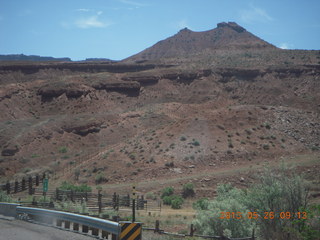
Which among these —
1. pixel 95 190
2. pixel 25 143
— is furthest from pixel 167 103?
pixel 95 190

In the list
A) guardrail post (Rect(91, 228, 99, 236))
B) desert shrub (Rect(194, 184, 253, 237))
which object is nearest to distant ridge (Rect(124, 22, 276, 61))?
desert shrub (Rect(194, 184, 253, 237))

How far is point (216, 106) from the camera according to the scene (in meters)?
58.3

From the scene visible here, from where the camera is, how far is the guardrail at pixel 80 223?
389 inches

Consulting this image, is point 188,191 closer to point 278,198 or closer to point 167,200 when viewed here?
point 167,200

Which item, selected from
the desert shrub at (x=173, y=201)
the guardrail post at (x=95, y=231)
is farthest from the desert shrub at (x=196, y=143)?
the guardrail post at (x=95, y=231)

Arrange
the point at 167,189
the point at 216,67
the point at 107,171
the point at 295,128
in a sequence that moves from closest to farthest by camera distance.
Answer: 1. the point at 167,189
2. the point at 107,171
3. the point at 295,128
4. the point at 216,67

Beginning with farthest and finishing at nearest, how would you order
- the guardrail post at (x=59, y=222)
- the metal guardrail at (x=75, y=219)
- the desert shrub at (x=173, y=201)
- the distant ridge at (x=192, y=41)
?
the distant ridge at (x=192, y=41) → the desert shrub at (x=173, y=201) → the guardrail post at (x=59, y=222) → the metal guardrail at (x=75, y=219)

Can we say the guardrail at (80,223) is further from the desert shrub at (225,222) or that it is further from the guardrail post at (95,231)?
the desert shrub at (225,222)

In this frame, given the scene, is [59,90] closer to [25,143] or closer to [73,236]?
[25,143]

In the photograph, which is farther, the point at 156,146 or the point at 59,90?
the point at 59,90

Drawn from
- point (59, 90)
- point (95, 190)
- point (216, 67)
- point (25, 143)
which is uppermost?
point (216, 67)

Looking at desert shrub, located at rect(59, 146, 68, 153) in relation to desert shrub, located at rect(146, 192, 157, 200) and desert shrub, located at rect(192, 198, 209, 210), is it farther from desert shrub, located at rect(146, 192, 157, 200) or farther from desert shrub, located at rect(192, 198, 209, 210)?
desert shrub, located at rect(192, 198, 209, 210)

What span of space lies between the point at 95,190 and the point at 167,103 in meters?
30.5

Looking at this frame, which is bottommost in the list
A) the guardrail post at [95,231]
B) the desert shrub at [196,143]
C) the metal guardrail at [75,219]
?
the guardrail post at [95,231]
